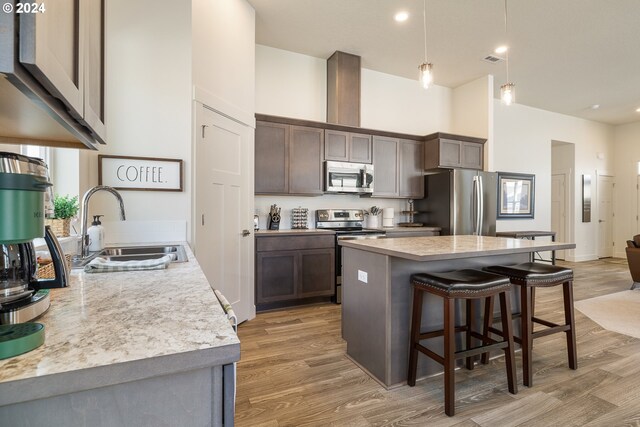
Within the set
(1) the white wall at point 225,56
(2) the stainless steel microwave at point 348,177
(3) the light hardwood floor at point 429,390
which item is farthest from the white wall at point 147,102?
(2) the stainless steel microwave at point 348,177

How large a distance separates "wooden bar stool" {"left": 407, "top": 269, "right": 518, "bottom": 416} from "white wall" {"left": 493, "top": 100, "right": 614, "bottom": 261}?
4702 millimetres

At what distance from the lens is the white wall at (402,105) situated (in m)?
4.98

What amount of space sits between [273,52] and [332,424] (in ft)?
14.1

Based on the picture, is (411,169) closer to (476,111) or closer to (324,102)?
(476,111)

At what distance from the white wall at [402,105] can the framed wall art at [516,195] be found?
1.73 metres

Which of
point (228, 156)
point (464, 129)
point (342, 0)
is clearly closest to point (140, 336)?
point (228, 156)

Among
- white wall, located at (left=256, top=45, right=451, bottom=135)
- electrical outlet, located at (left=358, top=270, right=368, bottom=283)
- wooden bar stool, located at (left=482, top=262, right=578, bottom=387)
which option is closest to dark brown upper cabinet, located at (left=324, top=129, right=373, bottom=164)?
white wall, located at (left=256, top=45, right=451, bottom=135)

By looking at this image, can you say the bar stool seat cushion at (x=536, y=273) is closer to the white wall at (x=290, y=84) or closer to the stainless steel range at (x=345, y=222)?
the stainless steel range at (x=345, y=222)

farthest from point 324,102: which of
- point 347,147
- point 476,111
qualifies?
point 476,111

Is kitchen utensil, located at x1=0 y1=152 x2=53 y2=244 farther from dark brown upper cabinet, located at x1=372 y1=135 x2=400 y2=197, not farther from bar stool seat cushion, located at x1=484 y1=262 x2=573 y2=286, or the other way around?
dark brown upper cabinet, located at x1=372 y1=135 x2=400 y2=197

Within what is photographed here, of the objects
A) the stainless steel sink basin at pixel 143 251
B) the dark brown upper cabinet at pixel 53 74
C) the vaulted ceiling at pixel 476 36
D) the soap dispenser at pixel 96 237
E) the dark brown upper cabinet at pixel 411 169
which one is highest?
the vaulted ceiling at pixel 476 36

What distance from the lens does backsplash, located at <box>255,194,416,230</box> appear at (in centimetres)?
424

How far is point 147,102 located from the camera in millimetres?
2398

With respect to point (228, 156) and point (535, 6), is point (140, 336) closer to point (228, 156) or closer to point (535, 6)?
point (228, 156)
